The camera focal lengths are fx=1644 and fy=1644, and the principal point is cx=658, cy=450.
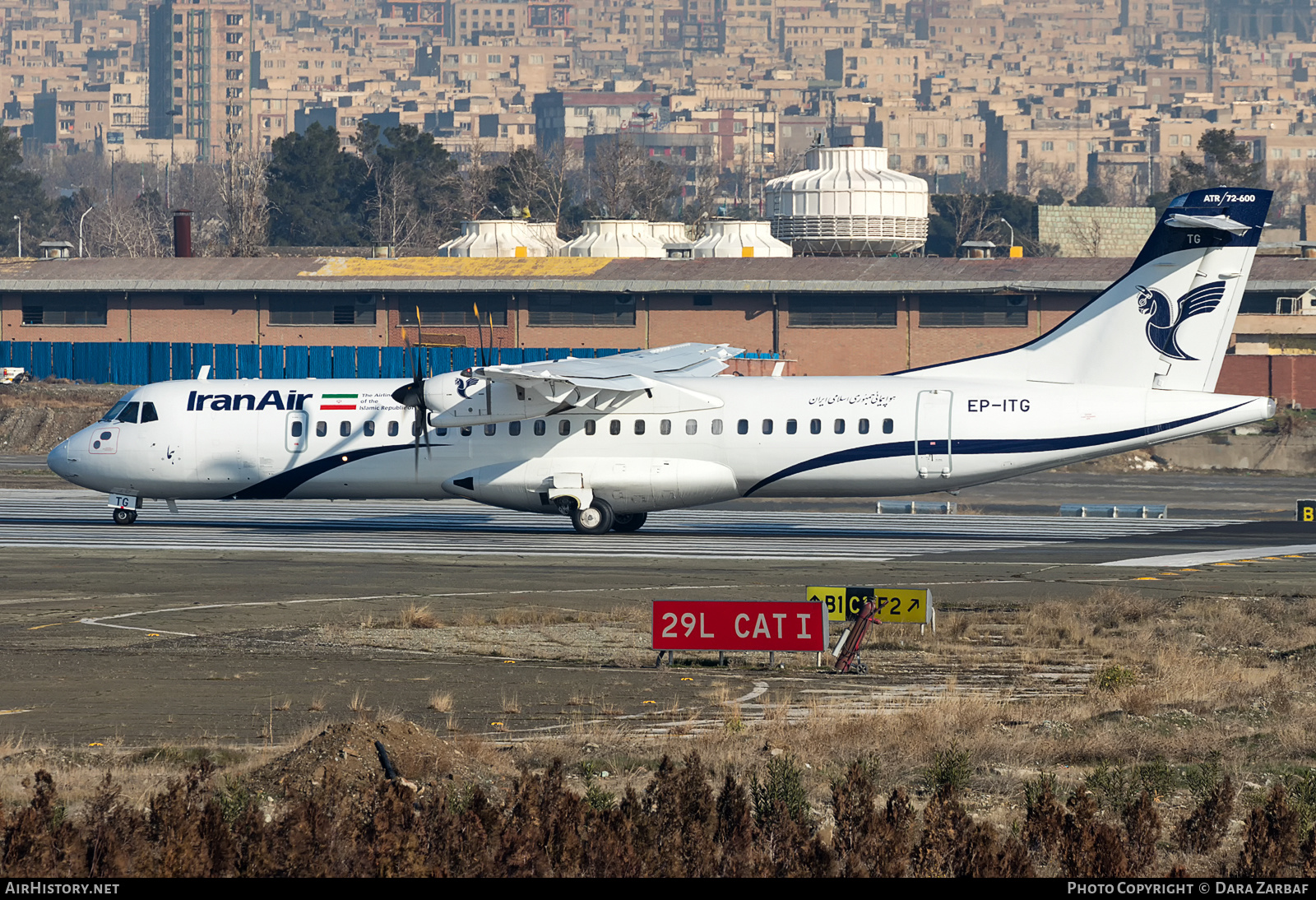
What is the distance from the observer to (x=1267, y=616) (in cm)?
2720

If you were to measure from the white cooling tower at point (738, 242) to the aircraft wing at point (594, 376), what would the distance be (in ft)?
164

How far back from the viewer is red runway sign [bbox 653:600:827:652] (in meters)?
22.7

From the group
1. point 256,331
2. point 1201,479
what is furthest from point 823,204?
point 1201,479

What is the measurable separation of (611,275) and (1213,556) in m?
48.0

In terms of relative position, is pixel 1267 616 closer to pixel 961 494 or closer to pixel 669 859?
pixel 669 859

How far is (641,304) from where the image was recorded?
262 ft

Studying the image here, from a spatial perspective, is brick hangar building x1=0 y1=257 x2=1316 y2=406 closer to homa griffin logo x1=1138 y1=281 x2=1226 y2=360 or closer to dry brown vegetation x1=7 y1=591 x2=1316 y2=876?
homa griffin logo x1=1138 y1=281 x2=1226 y2=360

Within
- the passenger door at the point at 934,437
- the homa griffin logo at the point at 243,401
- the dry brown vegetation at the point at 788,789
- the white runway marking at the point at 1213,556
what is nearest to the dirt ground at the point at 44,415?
the homa griffin logo at the point at 243,401

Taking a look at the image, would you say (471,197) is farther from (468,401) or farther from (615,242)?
(468,401)

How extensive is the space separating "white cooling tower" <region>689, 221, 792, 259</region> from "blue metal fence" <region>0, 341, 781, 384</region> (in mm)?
14510

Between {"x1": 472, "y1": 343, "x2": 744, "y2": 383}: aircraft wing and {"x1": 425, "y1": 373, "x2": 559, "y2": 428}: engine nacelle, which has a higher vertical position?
{"x1": 472, "y1": 343, "x2": 744, "y2": 383}: aircraft wing

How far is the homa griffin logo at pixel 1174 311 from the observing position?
36.7 metres

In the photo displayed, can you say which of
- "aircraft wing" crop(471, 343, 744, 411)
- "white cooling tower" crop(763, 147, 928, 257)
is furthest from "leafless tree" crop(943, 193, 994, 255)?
"aircraft wing" crop(471, 343, 744, 411)
